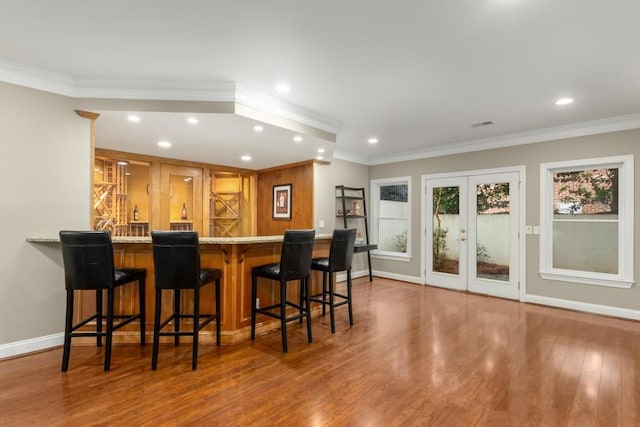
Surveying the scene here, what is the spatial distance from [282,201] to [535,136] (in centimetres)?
427

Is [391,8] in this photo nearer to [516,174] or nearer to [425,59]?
[425,59]

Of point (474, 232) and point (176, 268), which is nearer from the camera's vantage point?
point (176, 268)

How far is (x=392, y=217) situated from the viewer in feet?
20.6

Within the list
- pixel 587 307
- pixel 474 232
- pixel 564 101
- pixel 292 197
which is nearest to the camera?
pixel 564 101

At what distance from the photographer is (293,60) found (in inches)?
99.0

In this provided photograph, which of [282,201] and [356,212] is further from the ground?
[282,201]

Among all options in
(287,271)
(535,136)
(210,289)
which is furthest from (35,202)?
(535,136)

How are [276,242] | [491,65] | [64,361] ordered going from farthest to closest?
[276,242] < [491,65] < [64,361]

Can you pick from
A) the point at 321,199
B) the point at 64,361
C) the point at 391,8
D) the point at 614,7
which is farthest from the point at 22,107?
the point at 614,7

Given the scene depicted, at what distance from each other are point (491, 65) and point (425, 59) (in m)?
0.60

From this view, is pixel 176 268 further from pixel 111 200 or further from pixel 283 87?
pixel 111 200

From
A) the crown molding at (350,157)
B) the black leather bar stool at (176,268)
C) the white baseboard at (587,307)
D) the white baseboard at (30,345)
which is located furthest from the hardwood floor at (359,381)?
the crown molding at (350,157)

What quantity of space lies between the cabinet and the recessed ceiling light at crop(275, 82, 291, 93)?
112 inches

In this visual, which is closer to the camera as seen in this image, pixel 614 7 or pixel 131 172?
pixel 614 7
